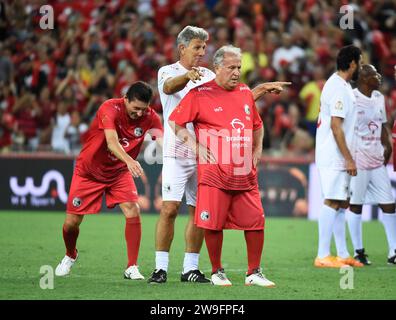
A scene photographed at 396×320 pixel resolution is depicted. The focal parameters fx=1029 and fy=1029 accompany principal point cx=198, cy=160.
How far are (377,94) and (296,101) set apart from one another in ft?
26.6

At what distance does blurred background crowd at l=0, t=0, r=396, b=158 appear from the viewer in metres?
20.8

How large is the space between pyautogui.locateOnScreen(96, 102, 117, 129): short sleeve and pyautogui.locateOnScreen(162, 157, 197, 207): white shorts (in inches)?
26.5

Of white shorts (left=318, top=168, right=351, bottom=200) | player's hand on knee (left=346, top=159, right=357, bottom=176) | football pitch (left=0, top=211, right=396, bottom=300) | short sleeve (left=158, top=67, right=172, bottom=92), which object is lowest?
football pitch (left=0, top=211, right=396, bottom=300)

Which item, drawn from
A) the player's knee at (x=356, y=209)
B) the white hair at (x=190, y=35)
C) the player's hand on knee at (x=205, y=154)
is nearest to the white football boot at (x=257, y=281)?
the player's hand on knee at (x=205, y=154)

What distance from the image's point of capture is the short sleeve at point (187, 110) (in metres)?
9.97

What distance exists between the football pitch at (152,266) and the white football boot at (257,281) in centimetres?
11

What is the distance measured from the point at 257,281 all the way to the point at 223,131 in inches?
58.5

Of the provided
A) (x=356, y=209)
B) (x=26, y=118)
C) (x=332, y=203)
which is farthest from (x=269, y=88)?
(x=26, y=118)

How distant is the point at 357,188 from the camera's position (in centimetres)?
1341

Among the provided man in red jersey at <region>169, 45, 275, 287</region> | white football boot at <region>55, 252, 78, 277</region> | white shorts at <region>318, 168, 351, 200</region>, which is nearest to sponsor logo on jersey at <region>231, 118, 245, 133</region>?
man in red jersey at <region>169, 45, 275, 287</region>

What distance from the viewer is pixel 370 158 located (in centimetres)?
1337

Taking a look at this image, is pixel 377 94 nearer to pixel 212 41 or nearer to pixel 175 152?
pixel 175 152

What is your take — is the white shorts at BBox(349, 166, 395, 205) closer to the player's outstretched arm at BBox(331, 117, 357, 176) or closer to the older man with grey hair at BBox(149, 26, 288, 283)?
the player's outstretched arm at BBox(331, 117, 357, 176)

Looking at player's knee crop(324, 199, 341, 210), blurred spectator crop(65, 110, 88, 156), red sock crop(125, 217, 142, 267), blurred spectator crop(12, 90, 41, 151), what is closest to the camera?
red sock crop(125, 217, 142, 267)
